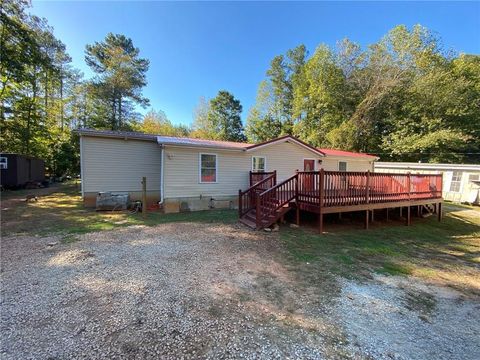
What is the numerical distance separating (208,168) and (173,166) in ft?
5.25

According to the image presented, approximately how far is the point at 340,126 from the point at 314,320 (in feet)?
76.9

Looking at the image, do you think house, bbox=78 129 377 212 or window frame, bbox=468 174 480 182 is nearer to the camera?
house, bbox=78 129 377 212

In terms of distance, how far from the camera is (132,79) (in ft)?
73.1

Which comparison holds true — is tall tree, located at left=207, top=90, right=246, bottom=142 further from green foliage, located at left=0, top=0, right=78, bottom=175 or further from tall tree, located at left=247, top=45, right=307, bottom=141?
green foliage, located at left=0, top=0, right=78, bottom=175

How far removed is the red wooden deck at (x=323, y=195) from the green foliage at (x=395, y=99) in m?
15.4

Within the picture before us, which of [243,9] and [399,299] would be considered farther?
[243,9]

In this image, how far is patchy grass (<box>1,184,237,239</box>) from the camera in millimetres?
6691

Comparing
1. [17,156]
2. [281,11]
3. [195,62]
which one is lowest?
[17,156]

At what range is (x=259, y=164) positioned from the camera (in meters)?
11.8

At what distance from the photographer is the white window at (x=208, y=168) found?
10.3 meters

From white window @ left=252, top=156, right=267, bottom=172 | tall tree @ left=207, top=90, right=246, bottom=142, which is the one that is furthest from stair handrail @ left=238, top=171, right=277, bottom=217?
tall tree @ left=207, top=90, right=246, bottom=142

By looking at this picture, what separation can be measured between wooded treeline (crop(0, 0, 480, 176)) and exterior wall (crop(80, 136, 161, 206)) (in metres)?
12.6

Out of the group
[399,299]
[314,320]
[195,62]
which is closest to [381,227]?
[399,299]

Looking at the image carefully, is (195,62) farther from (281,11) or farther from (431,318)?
(431,318)
